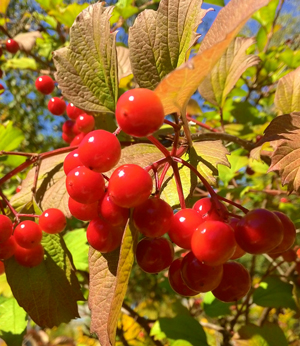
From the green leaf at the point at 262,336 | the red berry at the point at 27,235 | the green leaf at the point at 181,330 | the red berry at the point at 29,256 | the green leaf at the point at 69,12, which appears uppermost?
the green leaf at the point at 69,12

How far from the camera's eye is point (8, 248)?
742 mm

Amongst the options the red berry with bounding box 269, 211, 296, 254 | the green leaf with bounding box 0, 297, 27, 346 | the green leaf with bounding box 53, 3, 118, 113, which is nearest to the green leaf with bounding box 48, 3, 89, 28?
the green leaf with bounding box 53, 3, 118, 113

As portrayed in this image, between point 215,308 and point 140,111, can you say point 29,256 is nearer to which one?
point 140,111

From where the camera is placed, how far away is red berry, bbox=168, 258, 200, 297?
1.86 feet

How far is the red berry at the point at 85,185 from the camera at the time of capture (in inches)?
19.1

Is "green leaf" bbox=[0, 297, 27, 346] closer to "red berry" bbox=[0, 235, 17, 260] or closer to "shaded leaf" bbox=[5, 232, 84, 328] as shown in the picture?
"shaded leaf" bbox=[5, 232, 84, 328]

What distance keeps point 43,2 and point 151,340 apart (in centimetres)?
179

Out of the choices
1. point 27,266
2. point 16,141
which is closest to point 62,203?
point 27,266

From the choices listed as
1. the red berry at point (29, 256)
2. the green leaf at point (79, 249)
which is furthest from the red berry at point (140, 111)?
the green leaf at point (79, 249)

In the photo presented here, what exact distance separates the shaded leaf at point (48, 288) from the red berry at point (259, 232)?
1.58ft

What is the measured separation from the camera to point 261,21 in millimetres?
1884

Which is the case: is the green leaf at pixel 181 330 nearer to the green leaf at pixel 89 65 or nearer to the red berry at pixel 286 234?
the red berry at pixel 286 234

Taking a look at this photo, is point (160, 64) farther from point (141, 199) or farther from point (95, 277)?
point (95, 277)

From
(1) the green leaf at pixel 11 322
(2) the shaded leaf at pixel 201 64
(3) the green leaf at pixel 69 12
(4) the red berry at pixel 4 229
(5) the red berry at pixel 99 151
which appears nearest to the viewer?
(2) the shaded leaf at pixel 201 64
